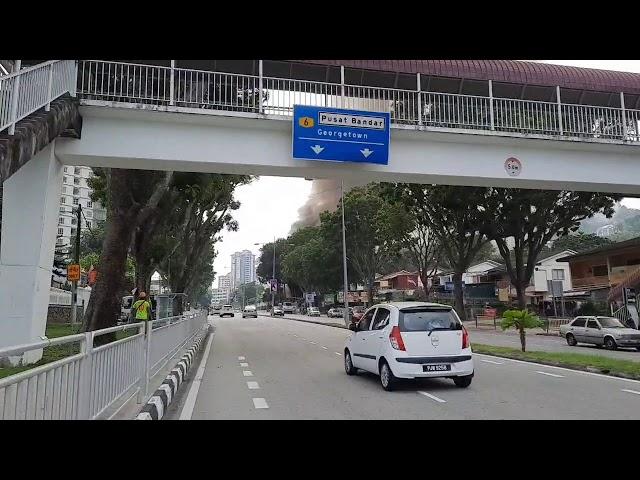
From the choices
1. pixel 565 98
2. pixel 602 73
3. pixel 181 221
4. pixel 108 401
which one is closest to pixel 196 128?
pixel 108 401

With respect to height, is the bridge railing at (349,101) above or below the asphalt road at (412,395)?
above

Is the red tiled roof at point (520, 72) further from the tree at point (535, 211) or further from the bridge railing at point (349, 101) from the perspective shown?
the tree at point (535, 211)

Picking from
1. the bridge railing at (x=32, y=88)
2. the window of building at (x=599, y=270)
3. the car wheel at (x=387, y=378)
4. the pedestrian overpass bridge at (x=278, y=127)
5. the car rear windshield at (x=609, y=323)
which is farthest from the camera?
the window of building at (x=599, y=270)

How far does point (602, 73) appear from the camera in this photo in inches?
719

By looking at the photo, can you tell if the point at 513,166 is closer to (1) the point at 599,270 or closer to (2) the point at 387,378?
(2) the point at 387,378

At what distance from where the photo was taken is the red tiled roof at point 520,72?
16.0 metres

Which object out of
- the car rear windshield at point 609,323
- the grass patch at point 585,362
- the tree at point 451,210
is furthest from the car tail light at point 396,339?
the tree at point 451,210

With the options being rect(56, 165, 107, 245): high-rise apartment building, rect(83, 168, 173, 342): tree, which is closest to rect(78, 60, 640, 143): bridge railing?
rect(83, 168, 173, 342): tree

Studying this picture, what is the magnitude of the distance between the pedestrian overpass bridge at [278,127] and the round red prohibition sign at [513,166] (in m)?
0.04

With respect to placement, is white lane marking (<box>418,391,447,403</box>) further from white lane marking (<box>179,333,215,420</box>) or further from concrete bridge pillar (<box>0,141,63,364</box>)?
concrete bridge pillar (<box>0,141,63,364</box>)

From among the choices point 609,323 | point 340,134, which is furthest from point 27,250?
point 609,323

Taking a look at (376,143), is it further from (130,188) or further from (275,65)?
(130,188)

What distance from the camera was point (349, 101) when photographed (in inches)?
603

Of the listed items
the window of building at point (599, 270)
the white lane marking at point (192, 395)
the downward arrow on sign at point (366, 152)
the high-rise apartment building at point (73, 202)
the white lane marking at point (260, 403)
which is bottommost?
the white lane marking at point (192, 395)
